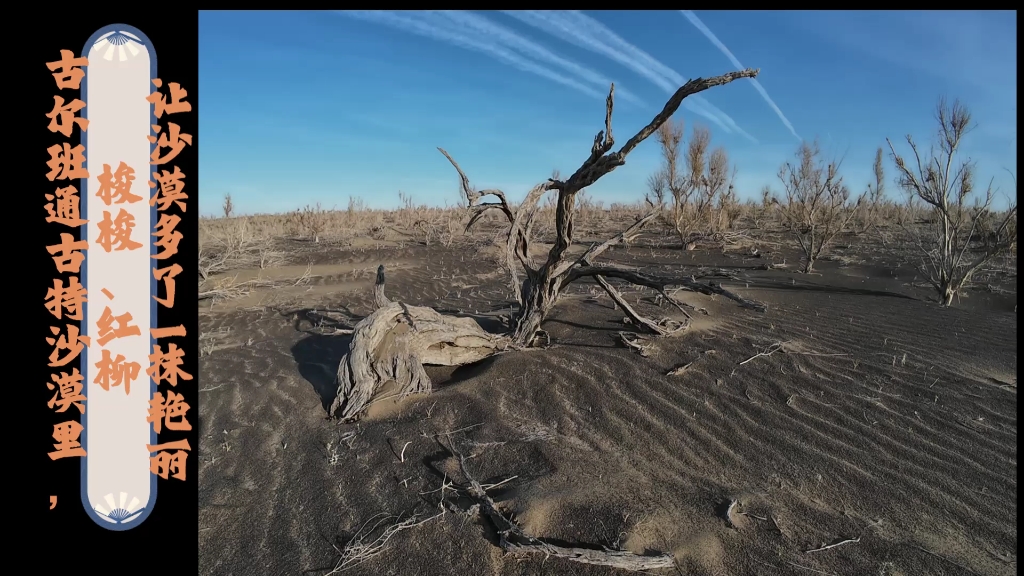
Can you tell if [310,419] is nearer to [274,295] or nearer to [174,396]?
[174,396]

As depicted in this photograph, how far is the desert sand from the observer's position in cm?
207

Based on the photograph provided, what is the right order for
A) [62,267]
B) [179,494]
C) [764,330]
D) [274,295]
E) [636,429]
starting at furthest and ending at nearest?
1. [274,295]
2. [764,330]
3. [636,429]
4. [179,494]
5. [62,267]

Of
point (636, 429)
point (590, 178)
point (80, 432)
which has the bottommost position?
point (636, 429)

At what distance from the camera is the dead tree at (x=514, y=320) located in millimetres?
3475

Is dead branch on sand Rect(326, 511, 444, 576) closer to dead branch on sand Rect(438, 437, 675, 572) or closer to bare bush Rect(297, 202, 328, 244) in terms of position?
dead branch on sand Rect(438, 437, 675, 572)

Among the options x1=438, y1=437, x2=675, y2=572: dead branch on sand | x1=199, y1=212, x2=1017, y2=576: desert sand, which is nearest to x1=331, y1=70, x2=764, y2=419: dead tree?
x1=199, y1=212, x2=1017, y2=576: desert sand

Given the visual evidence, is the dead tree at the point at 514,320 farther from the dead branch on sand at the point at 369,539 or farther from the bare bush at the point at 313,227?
the bare bush at the point at 313,227

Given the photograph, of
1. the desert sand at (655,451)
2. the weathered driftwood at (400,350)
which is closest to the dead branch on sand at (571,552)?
the desert sand at (655,451)

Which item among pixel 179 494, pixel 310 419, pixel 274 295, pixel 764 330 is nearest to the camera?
pixel 179 494

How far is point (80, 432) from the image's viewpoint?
1.79 meters

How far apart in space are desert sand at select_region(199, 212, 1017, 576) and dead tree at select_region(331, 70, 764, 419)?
185mm

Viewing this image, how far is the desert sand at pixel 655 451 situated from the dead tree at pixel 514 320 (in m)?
0.19

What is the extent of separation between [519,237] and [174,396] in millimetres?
2787

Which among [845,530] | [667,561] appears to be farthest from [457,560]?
[845,530]
